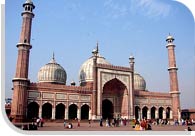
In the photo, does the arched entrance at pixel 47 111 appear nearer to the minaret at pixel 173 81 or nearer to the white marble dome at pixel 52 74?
the white marble dome at pixel 52 74

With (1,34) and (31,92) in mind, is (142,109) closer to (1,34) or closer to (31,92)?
(31,92)

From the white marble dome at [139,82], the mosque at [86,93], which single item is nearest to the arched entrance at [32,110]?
the mosque at [86,93]

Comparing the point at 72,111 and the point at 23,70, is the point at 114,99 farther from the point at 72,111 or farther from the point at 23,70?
the point at 23,70

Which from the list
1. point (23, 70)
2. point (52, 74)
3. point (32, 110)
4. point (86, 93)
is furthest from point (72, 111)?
point (23, 70)

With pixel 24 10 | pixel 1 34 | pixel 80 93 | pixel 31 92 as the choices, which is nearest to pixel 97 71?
pixel 80 93

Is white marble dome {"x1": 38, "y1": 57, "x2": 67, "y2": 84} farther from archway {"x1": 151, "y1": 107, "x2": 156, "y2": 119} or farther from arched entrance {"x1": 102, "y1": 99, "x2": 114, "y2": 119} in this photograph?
archway {"x1": 151, "y1": 107, "x2": 156, "y2": 119}

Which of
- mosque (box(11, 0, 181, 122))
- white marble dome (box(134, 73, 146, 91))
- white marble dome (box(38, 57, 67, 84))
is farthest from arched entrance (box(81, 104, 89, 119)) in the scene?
white marble dome (box(134, 73, 146, 91))
